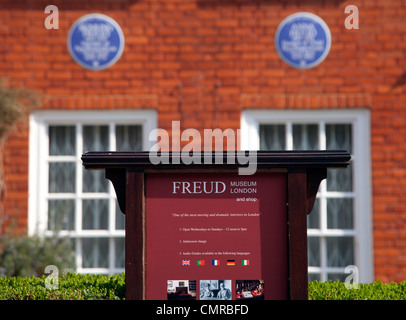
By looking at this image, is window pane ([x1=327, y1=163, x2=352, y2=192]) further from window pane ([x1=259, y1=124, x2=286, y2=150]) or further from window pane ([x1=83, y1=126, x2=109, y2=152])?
window pane ([x1=83, y1=126, x2=109, y2=152])

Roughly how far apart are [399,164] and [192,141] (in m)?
2.46

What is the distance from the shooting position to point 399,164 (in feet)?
23.8

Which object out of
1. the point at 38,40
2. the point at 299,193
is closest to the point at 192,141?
the point at 38,40

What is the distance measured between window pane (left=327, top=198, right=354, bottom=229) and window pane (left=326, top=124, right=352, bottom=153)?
0.64 metres

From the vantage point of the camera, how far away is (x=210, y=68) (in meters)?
7.37

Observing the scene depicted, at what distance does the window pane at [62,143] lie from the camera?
296 inches

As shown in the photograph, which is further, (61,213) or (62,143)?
(62,143)

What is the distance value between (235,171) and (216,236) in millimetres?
424

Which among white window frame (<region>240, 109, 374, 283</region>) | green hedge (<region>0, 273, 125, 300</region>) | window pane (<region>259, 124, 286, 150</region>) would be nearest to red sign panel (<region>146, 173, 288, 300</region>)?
green hedge (<region>0, 273, 125, 300</region>)

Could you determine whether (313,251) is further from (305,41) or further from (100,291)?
(100,291)

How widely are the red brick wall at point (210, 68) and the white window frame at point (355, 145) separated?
0.10 metres

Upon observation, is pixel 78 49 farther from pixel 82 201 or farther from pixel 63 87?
pixel 82 201

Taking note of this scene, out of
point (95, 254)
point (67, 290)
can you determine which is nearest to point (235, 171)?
point (67, 290)

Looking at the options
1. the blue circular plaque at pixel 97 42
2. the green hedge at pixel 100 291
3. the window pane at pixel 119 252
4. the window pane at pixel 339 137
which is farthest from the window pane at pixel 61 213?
the window pane at pixel 339 137
